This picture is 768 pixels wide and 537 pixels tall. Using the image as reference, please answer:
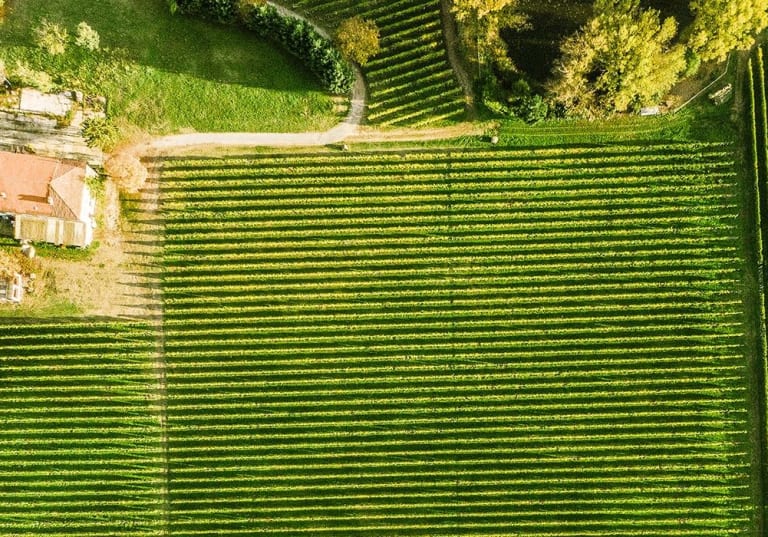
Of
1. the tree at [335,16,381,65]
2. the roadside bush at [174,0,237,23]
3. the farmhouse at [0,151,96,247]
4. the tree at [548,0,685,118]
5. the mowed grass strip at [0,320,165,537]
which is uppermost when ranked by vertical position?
the roadside bush at [174,0,237,23]

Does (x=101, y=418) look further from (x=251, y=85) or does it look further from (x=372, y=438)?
(x=251, y=85)

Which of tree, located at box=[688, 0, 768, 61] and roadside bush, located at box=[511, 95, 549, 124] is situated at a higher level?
tree, located at box=[688, 0, 768, 61]

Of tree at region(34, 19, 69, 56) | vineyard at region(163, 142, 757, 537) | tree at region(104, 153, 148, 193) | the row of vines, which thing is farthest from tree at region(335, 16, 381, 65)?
the row of vines

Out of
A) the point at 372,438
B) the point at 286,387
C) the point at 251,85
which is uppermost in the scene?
the point at 251,85

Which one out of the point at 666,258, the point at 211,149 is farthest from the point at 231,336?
the point at 666,258

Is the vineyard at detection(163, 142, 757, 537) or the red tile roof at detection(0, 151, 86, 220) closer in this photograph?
the red tile roof at detection(0, 151, 86, 220)

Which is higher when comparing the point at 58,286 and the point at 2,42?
the point at 2,42

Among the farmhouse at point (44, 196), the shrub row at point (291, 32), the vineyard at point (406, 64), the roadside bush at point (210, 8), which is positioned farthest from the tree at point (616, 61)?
the farmhouse at point (44, 196)

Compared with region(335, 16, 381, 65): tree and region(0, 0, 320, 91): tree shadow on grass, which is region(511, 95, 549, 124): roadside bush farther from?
region(0, 0, 320, 91): tree shadow on grass
